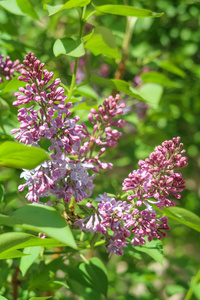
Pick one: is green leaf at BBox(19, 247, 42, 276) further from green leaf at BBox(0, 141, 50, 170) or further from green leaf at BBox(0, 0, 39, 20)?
green leaf at BBox(0, 0, 39, 20)

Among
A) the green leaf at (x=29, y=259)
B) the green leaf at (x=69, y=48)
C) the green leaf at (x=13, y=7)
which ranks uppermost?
the green leaf at (x=13, y=7)

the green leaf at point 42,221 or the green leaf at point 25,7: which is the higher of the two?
the green leaf at point 25,7

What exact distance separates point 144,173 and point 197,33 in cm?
184

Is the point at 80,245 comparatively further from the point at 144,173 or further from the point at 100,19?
the point at 100,19

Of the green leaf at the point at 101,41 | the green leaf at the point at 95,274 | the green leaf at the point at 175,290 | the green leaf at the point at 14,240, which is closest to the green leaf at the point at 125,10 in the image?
the green leaf at the point at 101,41

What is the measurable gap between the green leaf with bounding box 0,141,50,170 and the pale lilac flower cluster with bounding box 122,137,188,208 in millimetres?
227

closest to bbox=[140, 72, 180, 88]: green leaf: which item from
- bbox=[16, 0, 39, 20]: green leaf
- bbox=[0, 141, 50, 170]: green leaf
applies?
bbox=[16, 0, 39, 20]: green leaf

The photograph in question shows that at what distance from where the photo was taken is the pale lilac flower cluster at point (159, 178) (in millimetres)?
881

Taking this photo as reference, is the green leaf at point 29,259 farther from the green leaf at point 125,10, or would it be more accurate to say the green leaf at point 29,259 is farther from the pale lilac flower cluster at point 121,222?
the green leaf at point 125,10

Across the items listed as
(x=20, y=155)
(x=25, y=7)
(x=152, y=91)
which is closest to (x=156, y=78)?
(x=152, y=91)

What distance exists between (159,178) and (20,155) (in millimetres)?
315

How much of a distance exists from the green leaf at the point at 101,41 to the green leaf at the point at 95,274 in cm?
58

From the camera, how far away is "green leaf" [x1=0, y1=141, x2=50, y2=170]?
70 centimetres

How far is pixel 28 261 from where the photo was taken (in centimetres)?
105
